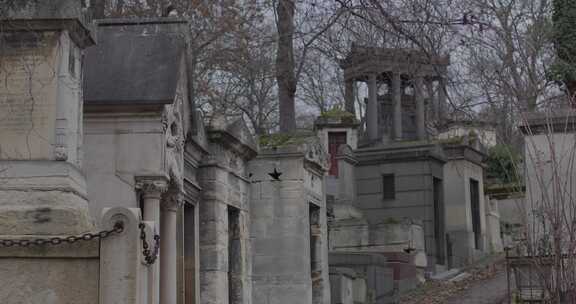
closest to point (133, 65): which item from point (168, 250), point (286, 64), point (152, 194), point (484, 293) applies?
point (152, 194)

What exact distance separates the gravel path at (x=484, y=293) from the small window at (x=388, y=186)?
4726 mm

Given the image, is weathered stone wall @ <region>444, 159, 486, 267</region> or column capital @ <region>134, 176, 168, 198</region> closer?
column capital @ <region>134, 176, 168, 198</region>

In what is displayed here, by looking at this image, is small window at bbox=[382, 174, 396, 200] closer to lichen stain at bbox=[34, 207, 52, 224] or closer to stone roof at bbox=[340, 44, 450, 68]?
stone roof at bbox=[340, 44, 450, 68]

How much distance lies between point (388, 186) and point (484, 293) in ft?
23.1

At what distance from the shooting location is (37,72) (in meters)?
7.62

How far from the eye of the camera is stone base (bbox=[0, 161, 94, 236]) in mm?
7039

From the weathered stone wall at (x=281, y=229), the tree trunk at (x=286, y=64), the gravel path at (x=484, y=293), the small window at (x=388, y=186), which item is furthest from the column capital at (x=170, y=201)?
the small window at (x=388, y=186)

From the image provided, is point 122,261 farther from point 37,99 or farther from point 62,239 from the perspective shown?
point 37,99

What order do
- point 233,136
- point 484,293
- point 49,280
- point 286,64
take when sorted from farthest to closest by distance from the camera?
point 484,293
point 286,64
point 233,136
point 49,280

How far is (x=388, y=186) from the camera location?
27.0 metres

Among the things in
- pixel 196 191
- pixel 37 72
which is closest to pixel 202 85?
pixel 196 191

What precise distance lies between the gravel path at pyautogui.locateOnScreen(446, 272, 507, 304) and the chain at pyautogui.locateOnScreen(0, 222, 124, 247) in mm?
12241

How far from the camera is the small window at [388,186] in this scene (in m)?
26.8

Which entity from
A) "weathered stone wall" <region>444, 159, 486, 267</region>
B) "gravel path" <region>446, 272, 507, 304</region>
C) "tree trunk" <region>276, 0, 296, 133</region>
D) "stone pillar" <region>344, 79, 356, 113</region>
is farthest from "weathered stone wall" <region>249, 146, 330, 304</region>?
"stone pillar" <region>344, 79, 356, 113</region>
